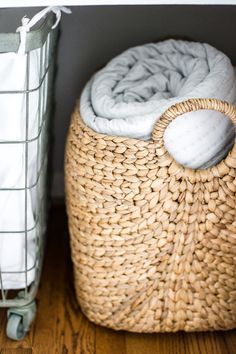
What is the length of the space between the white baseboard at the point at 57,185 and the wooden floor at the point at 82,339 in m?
0.32

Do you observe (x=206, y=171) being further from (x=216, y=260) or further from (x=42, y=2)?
(x=42, y=2)

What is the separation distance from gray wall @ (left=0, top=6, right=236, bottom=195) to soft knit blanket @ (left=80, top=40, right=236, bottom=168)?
153mm

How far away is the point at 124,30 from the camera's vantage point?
4.18 ft

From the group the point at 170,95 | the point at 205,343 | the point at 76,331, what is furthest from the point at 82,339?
the point at 170,95

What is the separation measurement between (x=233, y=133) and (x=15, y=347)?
575mm

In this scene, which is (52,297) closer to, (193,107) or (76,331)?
(76,331)

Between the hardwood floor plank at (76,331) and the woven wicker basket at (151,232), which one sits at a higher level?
the woven wicker basket at (151,232)

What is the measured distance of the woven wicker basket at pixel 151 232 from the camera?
921 mm

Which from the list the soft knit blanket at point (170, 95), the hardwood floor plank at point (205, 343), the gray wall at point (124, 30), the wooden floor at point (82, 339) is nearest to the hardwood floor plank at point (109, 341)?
the wooden floor at point (82, 339)

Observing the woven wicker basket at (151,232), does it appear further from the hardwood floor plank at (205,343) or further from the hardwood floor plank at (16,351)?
the hardwood floor plank at (16,351)

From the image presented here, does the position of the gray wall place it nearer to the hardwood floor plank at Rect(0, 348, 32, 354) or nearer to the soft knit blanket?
the soft knit blanket

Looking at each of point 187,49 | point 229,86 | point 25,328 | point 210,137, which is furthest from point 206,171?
point 25,328

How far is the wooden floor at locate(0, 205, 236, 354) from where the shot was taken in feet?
3.54

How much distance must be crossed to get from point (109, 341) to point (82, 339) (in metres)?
0.05
